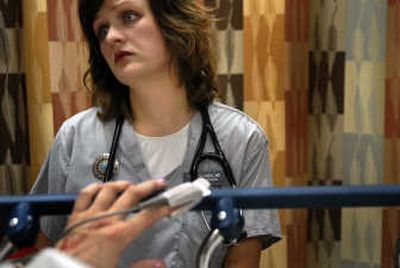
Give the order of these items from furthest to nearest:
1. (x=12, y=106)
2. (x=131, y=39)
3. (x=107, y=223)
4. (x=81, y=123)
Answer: (x=12, y=106) < (x=81, y=123) < (x=131, y=39) < (x=107, y=223)

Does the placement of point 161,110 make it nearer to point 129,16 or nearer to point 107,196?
point 129,16

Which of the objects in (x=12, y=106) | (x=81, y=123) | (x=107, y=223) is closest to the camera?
(x=107, y=223)

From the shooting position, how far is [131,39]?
44.4 inches

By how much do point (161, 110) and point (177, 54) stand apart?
13cm

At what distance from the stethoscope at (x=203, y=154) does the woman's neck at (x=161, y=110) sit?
43 millimetres

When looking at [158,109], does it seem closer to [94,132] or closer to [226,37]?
[94,132]

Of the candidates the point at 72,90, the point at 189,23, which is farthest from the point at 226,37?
the point at 72,90

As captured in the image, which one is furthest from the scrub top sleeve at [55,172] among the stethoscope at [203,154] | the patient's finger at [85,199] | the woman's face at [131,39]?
the patient's finger at [85,199]

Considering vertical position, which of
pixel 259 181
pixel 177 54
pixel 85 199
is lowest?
pixel 259 181

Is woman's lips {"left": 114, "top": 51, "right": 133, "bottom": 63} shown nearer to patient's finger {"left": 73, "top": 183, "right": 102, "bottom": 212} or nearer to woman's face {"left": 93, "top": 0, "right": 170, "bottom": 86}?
woman's face {"left": 93, "top": 0, "right": 170, "bottom": 86}

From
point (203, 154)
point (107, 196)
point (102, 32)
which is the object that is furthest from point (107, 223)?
point (102, 32)

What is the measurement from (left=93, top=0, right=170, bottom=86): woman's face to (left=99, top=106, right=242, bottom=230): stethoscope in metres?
0.14

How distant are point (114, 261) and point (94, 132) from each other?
0.64m

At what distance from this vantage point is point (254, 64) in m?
1.50
